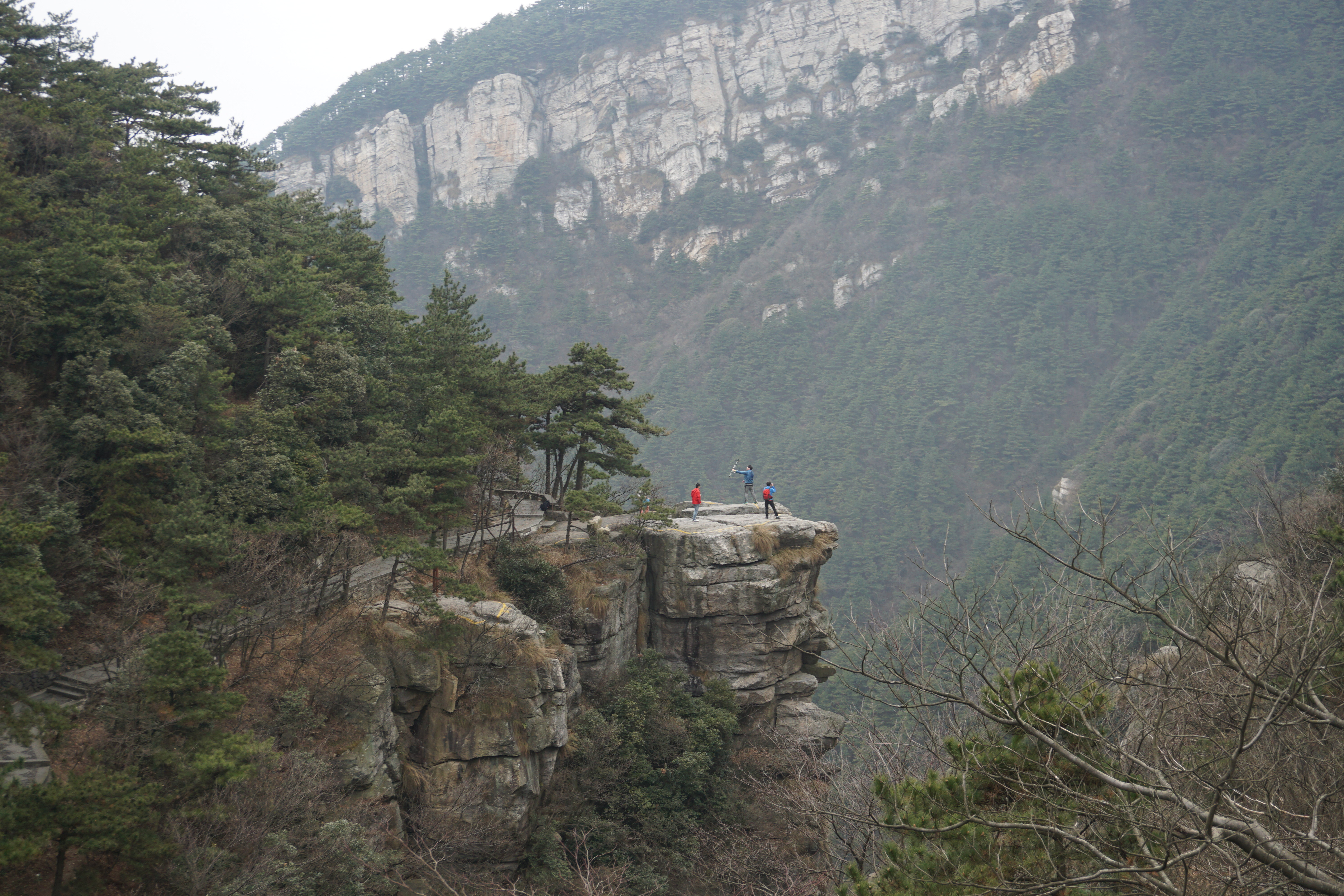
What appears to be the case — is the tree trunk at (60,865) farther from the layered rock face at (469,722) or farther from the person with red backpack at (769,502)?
the person with red backpack at (769,502)

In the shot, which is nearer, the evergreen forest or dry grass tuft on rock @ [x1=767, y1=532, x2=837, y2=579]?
the evergreen forest

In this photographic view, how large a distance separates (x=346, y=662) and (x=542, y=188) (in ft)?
359

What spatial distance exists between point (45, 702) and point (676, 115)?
115 meters

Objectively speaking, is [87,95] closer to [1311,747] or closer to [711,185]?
[1311,747]

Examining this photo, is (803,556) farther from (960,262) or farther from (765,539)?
(960,262)

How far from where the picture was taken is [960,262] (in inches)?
3681

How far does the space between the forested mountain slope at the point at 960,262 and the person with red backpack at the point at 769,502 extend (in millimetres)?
26631

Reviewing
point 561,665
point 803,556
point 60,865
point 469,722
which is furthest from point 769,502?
point 60,865

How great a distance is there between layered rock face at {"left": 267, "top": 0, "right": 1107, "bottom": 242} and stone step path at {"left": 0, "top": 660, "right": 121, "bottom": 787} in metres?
101

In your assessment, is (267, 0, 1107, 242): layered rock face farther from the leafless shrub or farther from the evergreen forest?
the leafless shrub

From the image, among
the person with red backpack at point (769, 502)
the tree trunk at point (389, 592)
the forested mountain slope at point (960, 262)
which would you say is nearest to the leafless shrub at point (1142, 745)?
the tree trunk at point (389, 592)

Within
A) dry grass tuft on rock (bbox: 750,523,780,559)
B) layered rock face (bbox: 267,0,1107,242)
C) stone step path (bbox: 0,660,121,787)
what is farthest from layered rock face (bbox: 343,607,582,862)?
layered rock face (bbox: 267,0,1107,242)

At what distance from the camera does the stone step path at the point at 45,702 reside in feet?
37.8

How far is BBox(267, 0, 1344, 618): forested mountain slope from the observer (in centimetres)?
5856
